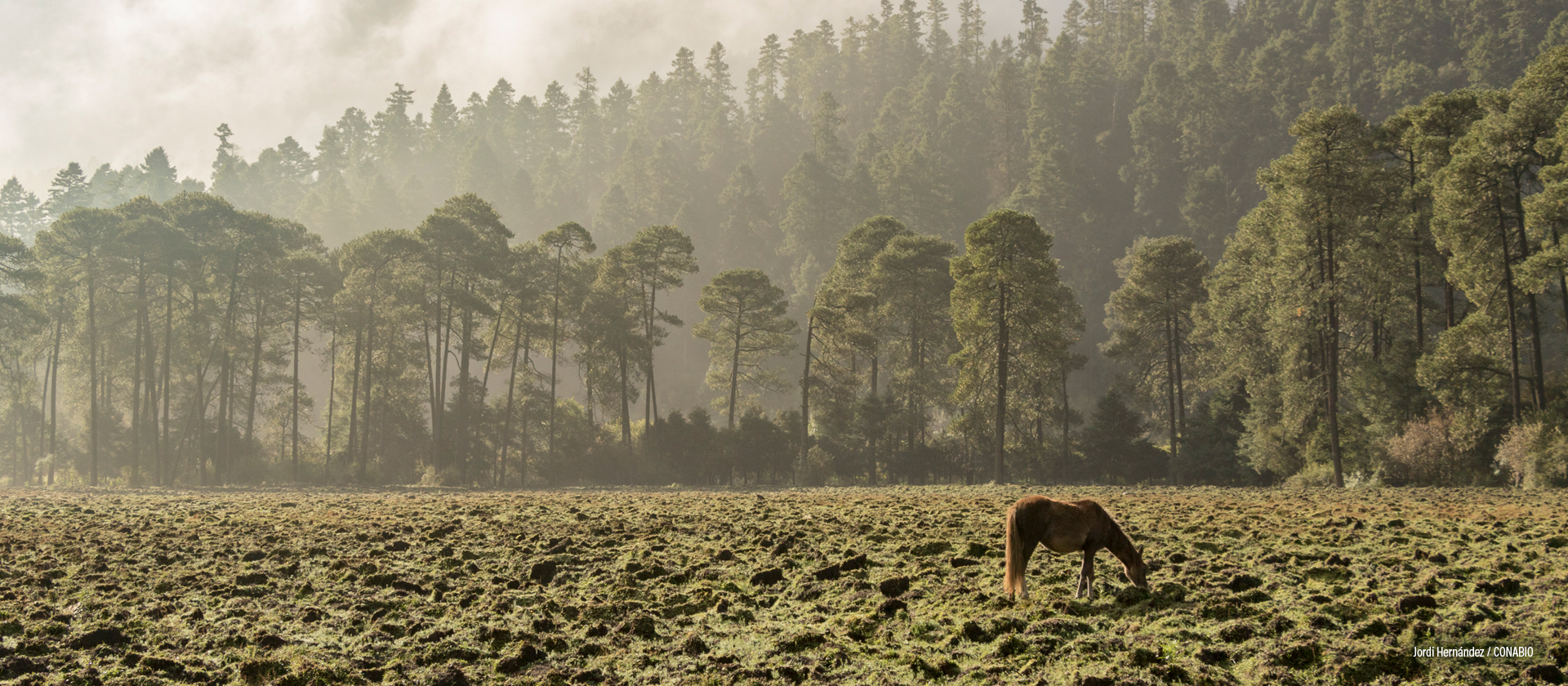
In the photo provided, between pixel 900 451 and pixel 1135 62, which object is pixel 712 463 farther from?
pixel 1135 62

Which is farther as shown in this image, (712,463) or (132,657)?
(712,463)

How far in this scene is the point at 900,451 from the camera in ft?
159

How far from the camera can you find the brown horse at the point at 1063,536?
923cm

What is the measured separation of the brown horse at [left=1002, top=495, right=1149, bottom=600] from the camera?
9234 millimetres

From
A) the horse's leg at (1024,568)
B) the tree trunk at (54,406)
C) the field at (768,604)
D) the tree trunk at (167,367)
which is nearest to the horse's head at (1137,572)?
the field at (768,604)

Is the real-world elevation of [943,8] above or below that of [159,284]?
above

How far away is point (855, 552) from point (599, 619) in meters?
4.95

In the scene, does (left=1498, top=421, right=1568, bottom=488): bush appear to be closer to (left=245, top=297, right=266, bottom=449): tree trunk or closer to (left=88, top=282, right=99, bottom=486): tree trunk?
(left=245, top=297, right=266, bottom=449): tree trunk

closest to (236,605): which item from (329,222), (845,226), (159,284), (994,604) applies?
(994,604)

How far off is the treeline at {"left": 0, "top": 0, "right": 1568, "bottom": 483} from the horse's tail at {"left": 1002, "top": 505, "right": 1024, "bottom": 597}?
30.1m

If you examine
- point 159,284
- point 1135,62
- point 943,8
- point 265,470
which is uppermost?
point 943,8

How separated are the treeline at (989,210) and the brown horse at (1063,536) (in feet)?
96.0

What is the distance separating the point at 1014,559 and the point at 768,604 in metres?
3.11

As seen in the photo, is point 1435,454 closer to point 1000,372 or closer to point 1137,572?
point 1000,372
